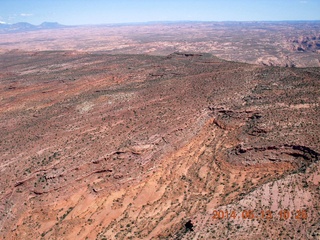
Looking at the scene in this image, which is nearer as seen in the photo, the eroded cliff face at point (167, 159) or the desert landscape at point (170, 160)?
the desert landscape at point (170, 160)

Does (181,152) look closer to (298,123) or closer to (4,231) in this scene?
(298,123)

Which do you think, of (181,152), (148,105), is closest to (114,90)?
(148,105)
